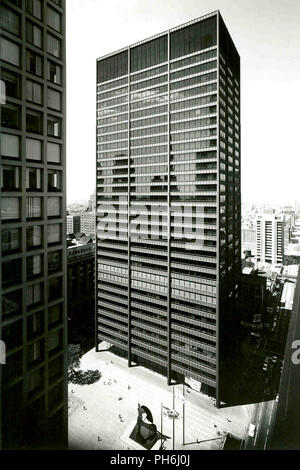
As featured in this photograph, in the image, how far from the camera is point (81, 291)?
66.4m

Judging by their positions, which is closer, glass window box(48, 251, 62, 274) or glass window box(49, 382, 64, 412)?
glass window box(48, 251, 62, 274)

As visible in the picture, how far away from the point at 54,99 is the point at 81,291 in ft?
190

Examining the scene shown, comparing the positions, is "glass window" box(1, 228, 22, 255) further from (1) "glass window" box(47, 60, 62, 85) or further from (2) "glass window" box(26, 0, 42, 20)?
(2) "glass window" box(26, 0, 42, 20)

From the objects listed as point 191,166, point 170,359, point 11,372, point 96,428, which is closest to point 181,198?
point 191,166

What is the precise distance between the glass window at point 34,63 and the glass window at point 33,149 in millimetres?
2824

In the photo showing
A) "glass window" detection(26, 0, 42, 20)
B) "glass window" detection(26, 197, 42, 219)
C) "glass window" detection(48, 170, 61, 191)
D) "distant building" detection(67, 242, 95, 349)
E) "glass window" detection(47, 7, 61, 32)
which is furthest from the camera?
"distant building" detection(67, 242, 95, 349)

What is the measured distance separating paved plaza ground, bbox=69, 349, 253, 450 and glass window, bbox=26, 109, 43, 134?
29.9m

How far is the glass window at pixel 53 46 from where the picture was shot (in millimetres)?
12547

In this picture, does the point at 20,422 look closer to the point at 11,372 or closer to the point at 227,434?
the point at 11,372

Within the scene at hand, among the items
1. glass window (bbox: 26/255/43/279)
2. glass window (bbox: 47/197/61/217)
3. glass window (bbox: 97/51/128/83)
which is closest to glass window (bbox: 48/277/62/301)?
glass window (bbox: 26/255/43/279)

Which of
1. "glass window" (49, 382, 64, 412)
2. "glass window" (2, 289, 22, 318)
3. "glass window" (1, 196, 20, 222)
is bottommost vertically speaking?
"glass window" (49, 382, 64, 412)

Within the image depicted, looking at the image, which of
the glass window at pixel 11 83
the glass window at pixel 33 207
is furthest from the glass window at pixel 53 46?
the glass window at pixel 33 207

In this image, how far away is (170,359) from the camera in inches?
1629

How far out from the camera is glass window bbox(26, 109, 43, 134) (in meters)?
11.7
